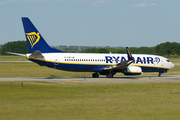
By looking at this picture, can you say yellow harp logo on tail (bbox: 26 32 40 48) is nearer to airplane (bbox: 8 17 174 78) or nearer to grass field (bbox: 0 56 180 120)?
airplane (bbox: 8 17 174 78)

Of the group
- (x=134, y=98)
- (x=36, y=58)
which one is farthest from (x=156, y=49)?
(x=134, y=98)

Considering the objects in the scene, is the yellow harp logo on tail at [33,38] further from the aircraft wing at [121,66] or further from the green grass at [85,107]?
the green grass at [85,107]

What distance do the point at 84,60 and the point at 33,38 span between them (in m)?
8.26

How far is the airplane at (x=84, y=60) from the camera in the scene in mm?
38875

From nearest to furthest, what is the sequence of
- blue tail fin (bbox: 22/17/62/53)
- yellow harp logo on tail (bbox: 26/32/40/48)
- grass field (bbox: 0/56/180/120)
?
grass field (bbox: 0/56/180/120) < blue tail fin (bbox: 22/17/62/53) < yellow harp logo on tail (bbox: 26/32/40/48)

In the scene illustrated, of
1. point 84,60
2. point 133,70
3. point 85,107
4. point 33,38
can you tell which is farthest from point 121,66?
point 85,107

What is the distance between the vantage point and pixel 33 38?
39000 mm

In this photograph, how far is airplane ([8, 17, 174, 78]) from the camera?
128ft

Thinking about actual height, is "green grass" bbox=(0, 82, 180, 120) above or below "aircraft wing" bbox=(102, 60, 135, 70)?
below

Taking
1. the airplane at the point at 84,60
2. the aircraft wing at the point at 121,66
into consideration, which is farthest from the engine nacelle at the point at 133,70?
the aircraft wing at the point at 121,66

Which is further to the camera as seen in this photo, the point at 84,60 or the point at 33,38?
the point at 84,60

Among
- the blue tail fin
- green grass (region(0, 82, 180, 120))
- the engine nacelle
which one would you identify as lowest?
green grass (region(0, 82, 180, 120))

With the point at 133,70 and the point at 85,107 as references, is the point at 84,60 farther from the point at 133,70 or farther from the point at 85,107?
the point at 85,107

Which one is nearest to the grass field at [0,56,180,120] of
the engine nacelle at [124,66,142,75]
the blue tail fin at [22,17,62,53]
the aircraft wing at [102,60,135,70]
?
the blue tail fin at [22,17,62,53]
